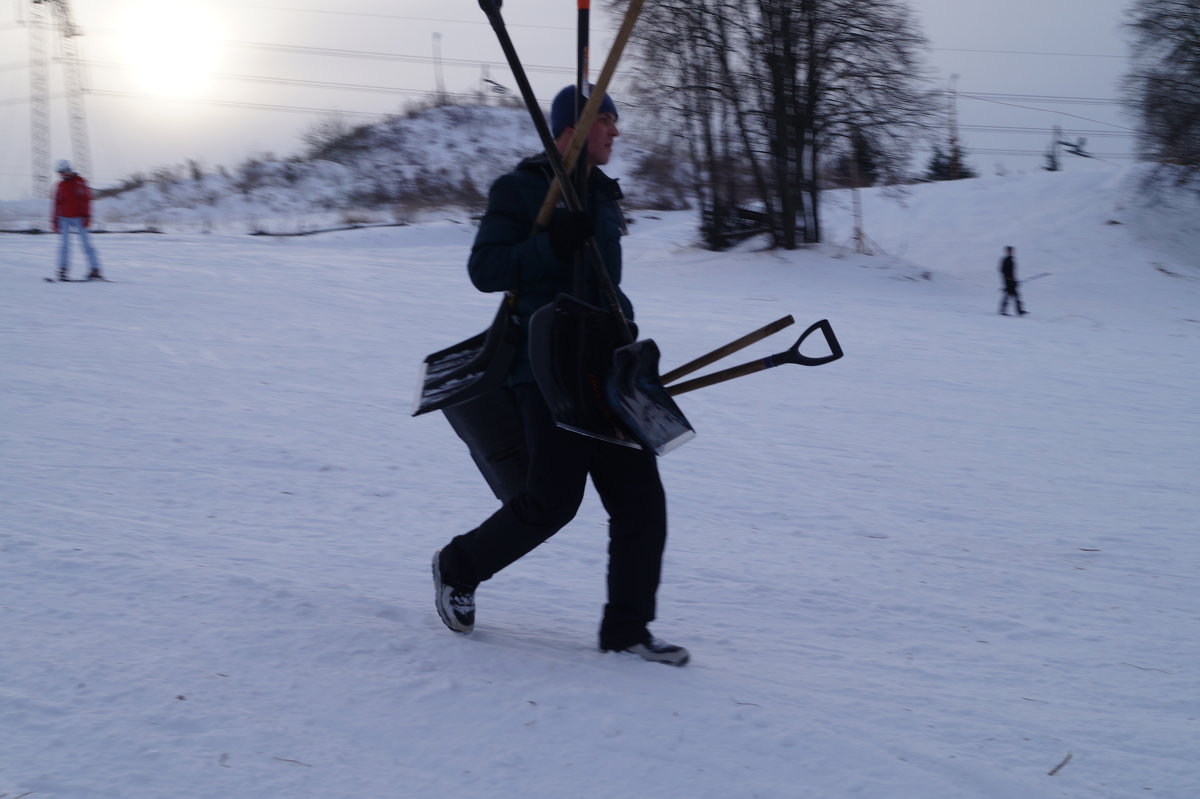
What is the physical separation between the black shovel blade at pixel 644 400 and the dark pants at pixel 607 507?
0.13 metres

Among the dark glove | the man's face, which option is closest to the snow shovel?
the dark glove

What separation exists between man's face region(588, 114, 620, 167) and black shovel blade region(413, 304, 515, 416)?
1.79 ft

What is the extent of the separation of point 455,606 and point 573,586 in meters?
1.04

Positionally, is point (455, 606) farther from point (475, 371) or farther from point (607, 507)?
point (475, 371)

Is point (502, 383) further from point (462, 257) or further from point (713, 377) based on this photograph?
point (462, 257)

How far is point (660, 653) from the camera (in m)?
3.24

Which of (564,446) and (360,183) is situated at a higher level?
(360,183)

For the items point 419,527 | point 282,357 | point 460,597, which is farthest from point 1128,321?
point 460,597

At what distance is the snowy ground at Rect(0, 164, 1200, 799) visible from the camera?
8.39 feet

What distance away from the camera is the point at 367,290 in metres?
13.9

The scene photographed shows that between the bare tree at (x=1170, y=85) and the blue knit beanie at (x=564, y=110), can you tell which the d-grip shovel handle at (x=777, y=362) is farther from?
the bare tree at (x=1170, y=85)

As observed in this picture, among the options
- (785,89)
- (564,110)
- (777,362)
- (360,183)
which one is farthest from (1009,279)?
(360,183)

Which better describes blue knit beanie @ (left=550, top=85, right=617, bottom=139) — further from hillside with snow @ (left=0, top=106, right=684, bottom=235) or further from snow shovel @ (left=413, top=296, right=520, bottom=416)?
hillside with snow @ (left=0, top=106, right=684, bottom=235)

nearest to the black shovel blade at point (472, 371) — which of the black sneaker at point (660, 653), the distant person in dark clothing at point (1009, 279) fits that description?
the black sneaker at point (660, 653)
